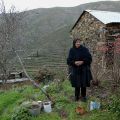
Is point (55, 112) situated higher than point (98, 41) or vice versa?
point (98, 41)

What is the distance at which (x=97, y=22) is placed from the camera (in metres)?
16.3

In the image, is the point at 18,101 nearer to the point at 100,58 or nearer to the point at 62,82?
the point at 62,82

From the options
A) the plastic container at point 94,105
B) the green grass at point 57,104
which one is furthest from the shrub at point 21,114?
Result: the plastic container at point 94,105

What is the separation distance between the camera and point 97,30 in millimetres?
16234

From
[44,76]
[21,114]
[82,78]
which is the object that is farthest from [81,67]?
[44,76]

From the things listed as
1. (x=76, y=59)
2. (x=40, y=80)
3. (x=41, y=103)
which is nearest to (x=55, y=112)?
(x=41, y=103)

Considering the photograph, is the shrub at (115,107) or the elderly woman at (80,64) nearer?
the shrub at (115,107)

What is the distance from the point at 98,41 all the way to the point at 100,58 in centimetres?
165

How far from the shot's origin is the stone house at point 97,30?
14587 millimetres

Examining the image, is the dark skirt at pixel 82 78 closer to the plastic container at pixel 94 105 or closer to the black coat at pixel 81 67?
the black coat at pixel 81 67

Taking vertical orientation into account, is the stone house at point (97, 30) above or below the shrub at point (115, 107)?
above

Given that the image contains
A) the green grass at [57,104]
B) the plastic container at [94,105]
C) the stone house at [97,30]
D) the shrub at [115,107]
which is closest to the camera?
the shrub at [115,107]

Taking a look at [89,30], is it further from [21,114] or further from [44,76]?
[21,114]

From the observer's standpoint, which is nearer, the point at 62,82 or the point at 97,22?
the point at 62,82
